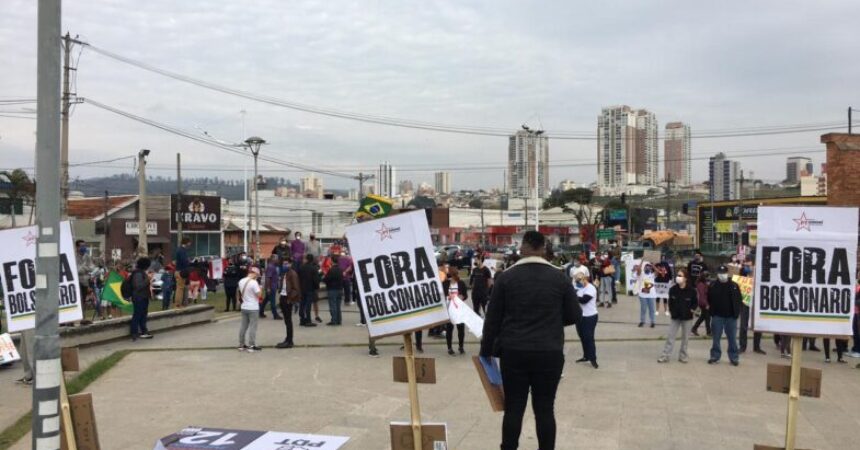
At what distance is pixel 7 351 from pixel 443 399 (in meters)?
7.81

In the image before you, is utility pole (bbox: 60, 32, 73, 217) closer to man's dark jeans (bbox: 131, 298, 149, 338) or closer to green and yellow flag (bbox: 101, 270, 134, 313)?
green and yellow flag (bbox: 101, 270, 134, 313)

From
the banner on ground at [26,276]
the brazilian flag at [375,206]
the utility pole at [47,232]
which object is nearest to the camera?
the utility pole at [47,232]

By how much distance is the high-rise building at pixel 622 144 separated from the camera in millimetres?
97688

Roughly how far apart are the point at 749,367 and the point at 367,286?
8783 mm

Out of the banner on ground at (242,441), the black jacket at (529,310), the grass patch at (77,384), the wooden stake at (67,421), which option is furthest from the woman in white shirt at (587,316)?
the grass patch at (77,384)

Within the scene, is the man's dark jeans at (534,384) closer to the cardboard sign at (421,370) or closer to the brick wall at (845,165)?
the cardboard sign at (421,370)

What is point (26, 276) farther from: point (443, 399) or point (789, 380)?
point (789, 380)

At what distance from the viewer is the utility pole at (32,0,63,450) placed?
5.27 m

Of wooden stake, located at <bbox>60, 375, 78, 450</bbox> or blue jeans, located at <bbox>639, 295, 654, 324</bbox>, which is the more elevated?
wooden stake, located at <bbox>60, 375, 78, 450</bbox>

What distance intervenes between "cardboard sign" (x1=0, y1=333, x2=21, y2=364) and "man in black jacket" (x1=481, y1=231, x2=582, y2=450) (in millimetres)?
10006

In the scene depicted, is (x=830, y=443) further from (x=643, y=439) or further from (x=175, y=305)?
(x=175, y=305)

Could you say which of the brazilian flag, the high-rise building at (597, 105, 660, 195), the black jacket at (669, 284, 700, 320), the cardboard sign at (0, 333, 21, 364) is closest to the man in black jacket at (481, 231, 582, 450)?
the black jacket at (669, 284, 700, 320)

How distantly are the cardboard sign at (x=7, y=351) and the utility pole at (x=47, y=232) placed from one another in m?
7.50

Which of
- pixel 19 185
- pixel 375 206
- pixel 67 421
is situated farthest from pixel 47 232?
pixel 19 185
